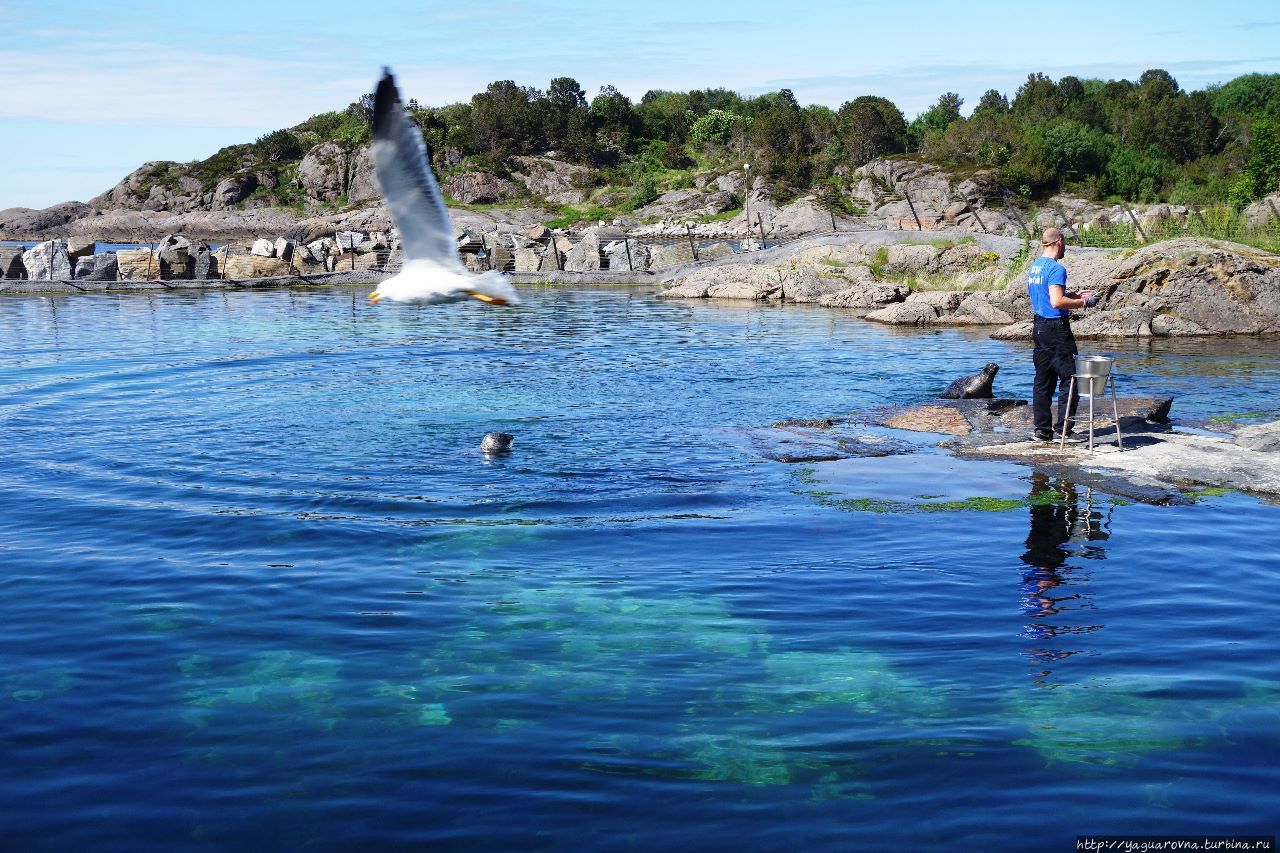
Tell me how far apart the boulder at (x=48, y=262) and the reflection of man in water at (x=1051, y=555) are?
126ft

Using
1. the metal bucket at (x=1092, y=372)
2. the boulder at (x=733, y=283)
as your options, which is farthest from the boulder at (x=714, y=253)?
the metal bucket at (x=1092, y=372)

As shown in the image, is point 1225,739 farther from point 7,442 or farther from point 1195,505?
point 7,442

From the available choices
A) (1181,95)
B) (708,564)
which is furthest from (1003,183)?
Answer: (708,564)

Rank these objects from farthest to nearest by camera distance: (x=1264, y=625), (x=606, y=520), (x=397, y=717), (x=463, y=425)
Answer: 1. (x=463, y=425)
2. (x=606, y=520)
3. (x=1264, y=625)
4. (x=397, y=717)

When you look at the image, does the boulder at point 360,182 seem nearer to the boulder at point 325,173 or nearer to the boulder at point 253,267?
the boulder at point 325,173

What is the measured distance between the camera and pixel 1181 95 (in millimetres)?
88500

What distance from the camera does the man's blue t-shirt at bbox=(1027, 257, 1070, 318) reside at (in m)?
12.6

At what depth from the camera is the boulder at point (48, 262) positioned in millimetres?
39969

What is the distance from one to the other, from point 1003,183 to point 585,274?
42816 mm

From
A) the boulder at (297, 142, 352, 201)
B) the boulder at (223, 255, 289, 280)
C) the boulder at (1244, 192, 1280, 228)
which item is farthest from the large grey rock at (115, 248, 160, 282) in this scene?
the boulder at (297, 142, 352, 201)

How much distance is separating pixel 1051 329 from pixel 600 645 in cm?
774

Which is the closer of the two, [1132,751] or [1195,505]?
[1132,751]

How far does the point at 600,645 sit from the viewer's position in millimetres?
7676

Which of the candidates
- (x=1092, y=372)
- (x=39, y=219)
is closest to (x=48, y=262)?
(x=1092, y=372)
